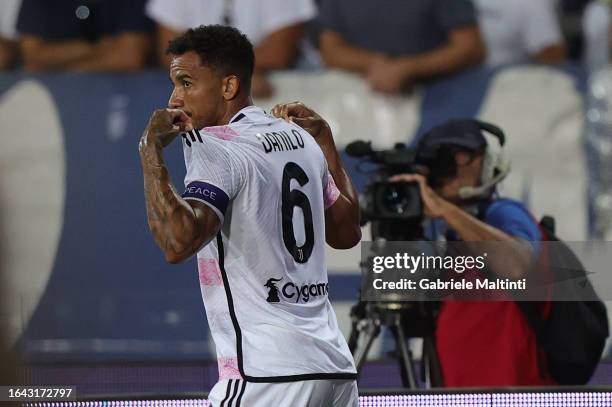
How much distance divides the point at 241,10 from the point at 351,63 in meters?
0.63

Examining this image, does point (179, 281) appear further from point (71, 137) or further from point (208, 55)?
point (208, 55)

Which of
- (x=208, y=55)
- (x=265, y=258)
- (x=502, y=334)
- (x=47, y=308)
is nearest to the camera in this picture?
(x=265, y=258)

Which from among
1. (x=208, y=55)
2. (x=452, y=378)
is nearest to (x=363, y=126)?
(x=452, y=378)

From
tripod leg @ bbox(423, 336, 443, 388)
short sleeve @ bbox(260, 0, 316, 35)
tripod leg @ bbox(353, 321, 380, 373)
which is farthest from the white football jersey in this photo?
short sleeve @ bbox(260, 0, 316, 35)

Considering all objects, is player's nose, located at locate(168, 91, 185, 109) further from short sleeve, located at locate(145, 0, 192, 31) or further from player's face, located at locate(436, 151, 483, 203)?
short sleeve, located at locate(145, 0, 192, 31)

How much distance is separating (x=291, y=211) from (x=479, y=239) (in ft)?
5.56

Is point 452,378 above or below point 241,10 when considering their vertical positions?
below

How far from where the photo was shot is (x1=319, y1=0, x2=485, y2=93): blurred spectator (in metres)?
5.70

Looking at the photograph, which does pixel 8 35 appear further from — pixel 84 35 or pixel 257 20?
pixel 257 20

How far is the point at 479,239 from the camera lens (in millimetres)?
4117

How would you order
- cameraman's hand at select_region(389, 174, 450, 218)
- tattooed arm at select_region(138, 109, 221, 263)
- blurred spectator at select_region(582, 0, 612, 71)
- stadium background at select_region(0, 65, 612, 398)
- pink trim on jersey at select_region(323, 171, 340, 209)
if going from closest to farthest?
tattooed arm at select_region(138, 109, 221, 263) < pink trim on jersey at select_region(323, 171, 340, 209) < cameraman's hand at select_region(389, 174, 450, 218) < stadium background at select_region(0, 65, 612, 398) < blurred spectator at select_region(582, 0, 612, 71)

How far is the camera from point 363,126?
580 centimetres

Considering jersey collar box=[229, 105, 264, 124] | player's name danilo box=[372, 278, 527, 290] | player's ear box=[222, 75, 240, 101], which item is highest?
player's ear box=[222, 75, 240, 101]

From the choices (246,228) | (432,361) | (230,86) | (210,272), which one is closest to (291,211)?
(246,228)
